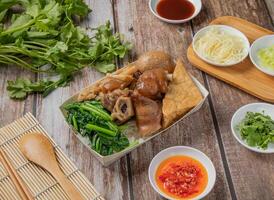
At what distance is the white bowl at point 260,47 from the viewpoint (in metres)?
2.43

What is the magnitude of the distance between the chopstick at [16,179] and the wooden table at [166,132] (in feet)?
0.80

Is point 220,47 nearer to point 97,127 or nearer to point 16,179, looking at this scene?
point 97,127

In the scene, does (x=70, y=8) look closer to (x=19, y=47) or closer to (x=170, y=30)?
(x=19, y=47)

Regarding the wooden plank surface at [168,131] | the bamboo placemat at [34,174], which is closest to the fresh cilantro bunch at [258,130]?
the wooden plank surface at [168,131]

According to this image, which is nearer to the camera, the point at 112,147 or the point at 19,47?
the point at 112,147

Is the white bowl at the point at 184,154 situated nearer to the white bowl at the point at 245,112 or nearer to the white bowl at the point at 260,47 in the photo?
the white bowl at the point at 245,112

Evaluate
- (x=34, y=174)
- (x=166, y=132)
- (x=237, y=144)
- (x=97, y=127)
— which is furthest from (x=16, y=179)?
(x=237, y=144)

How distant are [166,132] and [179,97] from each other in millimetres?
172

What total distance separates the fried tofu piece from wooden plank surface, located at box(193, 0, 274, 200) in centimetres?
18

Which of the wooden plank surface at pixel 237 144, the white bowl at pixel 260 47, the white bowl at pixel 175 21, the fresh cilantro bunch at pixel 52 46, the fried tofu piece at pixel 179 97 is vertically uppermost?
the fresh cilantro bunch at pixel 52 46

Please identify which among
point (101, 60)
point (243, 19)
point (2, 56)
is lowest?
point (243, 19)

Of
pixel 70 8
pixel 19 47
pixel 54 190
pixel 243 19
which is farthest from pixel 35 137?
pixel 243 19

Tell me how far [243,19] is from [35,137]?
135cm

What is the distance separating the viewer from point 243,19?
274cm
